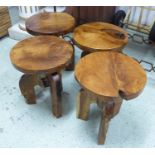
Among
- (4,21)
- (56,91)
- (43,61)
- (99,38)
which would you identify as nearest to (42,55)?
(43,61)

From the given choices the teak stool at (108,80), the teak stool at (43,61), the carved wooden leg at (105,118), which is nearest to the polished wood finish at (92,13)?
the teak stool at (43,61)

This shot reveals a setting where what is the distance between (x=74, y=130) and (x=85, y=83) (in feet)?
1.50

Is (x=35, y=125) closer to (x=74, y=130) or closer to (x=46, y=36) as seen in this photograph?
(x=74, y=130)

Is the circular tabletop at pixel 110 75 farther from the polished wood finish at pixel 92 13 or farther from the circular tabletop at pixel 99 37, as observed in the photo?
the polished wood finish at pixel 92 13

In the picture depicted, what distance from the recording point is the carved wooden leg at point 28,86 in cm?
131

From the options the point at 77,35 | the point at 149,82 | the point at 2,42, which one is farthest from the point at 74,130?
the point at 2,42

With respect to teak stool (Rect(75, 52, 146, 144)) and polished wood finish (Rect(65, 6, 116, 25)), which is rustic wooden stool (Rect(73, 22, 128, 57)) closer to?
teak stool (Rect(75, 52, 146, 144))

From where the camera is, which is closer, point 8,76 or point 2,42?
point 8,76

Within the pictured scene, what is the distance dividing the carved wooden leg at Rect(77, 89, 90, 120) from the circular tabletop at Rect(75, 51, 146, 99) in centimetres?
15

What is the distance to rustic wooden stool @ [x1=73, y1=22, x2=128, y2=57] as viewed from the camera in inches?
49.3

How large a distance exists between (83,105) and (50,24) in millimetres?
652

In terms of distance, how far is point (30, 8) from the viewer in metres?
2.12

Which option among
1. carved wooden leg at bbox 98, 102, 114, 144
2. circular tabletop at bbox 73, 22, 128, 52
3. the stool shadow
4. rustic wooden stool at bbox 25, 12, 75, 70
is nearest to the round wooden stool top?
rustic wooden stool at bbox 25, 12, 75, 70

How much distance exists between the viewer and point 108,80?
101 cm
